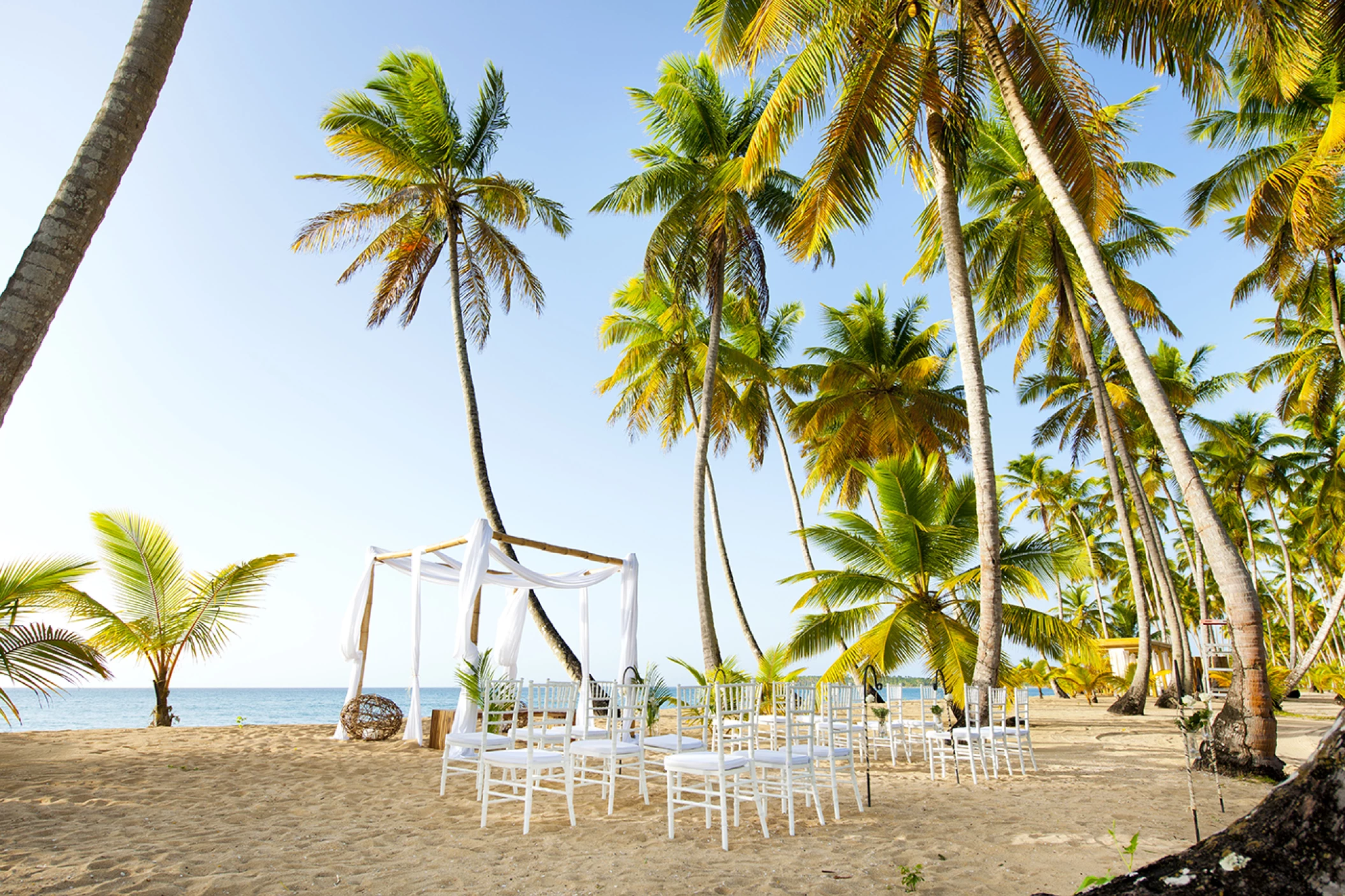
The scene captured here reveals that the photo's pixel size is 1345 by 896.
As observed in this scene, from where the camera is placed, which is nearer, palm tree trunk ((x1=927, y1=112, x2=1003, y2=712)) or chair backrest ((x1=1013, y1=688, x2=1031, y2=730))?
chair backrest ((x1=1013, y1=688, x2=1031, y2=730))

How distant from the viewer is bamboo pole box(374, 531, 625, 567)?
966 cm

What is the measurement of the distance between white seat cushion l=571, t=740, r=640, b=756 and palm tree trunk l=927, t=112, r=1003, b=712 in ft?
15.6

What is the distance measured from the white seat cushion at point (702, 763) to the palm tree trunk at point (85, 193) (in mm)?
3943

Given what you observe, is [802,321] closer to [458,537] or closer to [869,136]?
[869,136]

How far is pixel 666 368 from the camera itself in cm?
1744

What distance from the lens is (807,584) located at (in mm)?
13844

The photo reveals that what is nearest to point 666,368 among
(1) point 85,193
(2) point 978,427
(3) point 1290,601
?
(2) point 978,427

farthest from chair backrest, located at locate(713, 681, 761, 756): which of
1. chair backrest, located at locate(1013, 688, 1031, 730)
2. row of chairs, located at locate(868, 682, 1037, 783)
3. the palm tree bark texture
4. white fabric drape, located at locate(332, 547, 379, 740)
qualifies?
white fabric drape, located at locate(332, 547, 379, 740)

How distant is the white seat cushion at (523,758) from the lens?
5.25 meters

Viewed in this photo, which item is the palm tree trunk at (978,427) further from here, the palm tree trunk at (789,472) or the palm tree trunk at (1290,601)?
the palm tree trunk at (1290,601)

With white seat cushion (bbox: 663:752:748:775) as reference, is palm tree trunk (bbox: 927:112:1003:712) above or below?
above

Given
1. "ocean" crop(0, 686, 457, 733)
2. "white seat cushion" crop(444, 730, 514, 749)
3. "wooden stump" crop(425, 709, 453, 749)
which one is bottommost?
"ocean" crop(0, 686, 457, 733)

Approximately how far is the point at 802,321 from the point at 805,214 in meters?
11.2

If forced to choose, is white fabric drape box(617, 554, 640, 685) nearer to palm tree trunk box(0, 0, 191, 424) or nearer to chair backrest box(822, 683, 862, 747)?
chair backrest box(822, 683, 862, 747)
